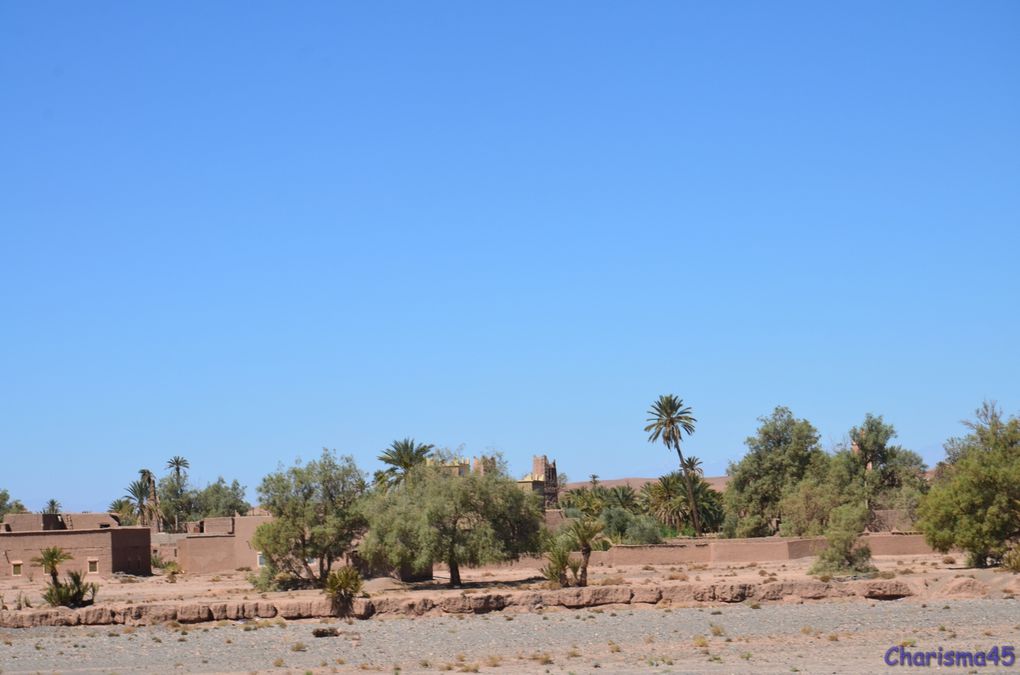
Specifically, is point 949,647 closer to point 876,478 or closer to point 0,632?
point 0,632

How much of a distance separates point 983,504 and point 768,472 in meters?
34.6

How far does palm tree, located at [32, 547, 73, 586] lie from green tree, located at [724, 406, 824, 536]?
3943 cm

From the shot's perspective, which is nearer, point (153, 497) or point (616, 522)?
point (616, 522)

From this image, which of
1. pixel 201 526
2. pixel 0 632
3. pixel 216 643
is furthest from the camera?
pixel 201 526

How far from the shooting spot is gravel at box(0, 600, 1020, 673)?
25.6m

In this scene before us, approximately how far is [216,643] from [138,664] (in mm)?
3062

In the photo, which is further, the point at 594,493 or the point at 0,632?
the point at 594,493

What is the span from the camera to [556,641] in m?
29.1

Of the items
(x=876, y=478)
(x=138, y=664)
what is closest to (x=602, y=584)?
(x=138, y=664)

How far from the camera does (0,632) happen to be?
34531 mm

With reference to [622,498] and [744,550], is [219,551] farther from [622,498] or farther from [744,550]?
[622,498]

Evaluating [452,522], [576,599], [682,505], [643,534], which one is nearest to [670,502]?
[682,505]

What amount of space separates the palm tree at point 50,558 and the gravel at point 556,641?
47.3 feet

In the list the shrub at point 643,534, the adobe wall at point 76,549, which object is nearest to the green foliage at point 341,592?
the adobe wall at point 76,549
